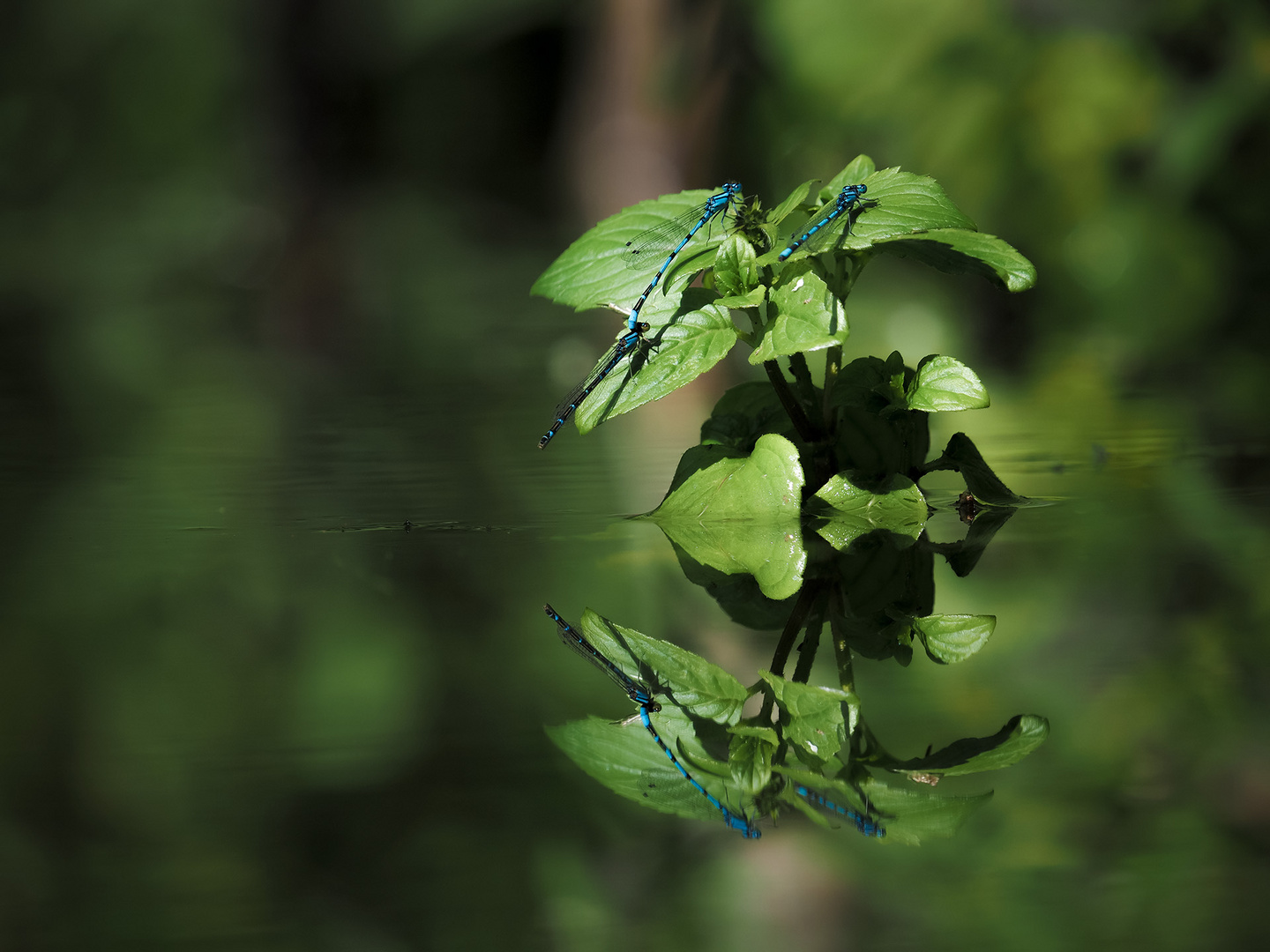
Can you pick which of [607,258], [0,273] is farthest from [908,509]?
[0,273]

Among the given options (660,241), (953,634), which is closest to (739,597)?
(953,634)

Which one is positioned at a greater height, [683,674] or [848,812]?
[848,812]

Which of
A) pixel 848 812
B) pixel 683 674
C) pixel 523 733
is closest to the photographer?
pixel 848 812

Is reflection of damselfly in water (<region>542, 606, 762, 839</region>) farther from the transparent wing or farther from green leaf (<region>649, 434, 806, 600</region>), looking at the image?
the transparent wing

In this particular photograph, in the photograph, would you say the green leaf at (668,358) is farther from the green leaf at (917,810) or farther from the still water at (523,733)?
the green leaf at (917,810)

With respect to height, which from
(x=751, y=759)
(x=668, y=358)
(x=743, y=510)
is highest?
(x=751, y=759)

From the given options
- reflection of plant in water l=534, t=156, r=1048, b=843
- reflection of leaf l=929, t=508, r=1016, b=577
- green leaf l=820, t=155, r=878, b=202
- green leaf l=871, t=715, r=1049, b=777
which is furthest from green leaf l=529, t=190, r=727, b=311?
green leaf l=871, t=715, r=1049, b=777

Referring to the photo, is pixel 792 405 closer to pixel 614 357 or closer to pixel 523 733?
pixel 614 357
